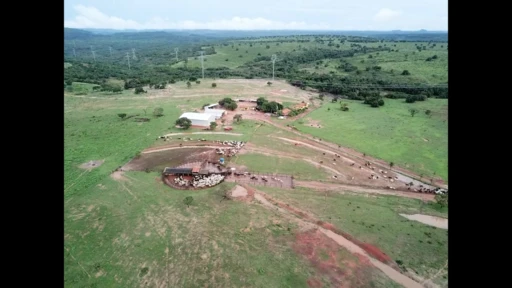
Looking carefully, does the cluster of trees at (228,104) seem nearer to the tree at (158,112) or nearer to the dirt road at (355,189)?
the tree at (158,112)

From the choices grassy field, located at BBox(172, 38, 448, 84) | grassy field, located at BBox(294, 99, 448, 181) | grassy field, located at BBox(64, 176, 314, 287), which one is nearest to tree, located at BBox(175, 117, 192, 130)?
grassy field, located at BBox(294, 99, 448, 181)

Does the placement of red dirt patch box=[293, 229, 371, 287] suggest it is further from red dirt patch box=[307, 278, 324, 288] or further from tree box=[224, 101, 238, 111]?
tree box=[224, 101, 238, 111]

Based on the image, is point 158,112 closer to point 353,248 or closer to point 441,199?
point 353,248

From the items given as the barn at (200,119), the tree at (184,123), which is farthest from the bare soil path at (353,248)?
the tree at (184,123)
